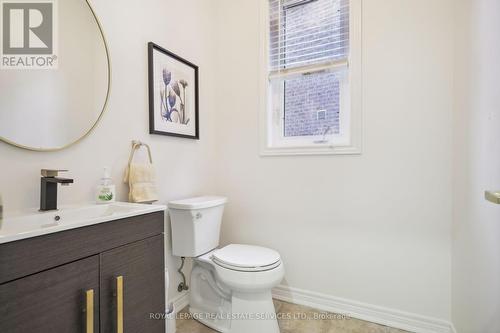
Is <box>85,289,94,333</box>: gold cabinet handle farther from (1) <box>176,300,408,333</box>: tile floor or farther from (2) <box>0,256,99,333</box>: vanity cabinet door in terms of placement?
(1) <box>176,300,408,333</box>: tile floor

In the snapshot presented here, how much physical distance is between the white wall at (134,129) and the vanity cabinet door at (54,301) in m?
0.40

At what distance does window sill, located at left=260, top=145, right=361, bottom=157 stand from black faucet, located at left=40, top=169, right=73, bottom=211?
1.26 m

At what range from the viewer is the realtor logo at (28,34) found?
37.7 inches

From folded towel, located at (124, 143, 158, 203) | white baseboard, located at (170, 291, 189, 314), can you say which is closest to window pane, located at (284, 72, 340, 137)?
folded towel, located at (124, 143, 158, 203)

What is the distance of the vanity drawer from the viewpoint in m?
0.65

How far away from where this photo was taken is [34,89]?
1026mm

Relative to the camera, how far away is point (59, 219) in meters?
0.97

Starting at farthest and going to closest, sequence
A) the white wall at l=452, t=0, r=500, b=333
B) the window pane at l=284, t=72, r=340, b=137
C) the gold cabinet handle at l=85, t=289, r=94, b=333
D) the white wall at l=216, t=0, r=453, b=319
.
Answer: the window pane at l=284, t=72, r=340, b=137 → the white wall at l=216, t=0, r=453, b=319 → the white wall at l=452, t=0, r=500, b=333 → the gold cabinet handle at l=85, t=289, r=94, b=333

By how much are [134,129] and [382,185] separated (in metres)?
1.52

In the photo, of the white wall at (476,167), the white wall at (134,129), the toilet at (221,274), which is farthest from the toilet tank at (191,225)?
the white wall at (476,167)

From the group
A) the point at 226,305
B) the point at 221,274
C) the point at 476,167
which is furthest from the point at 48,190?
the point at 476,167

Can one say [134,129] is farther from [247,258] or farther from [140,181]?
[247,258]

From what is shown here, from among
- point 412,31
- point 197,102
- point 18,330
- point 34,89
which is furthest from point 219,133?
point 18,330

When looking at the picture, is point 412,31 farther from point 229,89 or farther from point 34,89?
point 34,89
